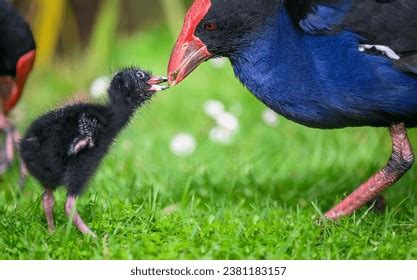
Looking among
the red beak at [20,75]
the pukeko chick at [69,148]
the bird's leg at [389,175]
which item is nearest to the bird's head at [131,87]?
the pukeko chick at [69,148]

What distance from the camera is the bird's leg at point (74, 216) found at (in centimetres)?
363

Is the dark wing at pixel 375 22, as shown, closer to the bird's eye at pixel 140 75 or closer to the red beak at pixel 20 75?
the bird's eye at pixel 140 75

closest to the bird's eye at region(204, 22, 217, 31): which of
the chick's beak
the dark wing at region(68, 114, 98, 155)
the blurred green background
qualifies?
the chick's beak

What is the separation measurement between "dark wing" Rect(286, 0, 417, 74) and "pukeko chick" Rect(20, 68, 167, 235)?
104 centimetres

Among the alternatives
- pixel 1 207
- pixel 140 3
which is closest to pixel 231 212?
pixel 1 207

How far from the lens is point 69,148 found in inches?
143

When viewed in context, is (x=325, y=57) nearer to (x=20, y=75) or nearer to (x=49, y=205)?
(x=49, y=205)

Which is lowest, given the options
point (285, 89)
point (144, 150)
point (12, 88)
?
point (144, 150)

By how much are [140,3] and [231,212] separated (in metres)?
5.74

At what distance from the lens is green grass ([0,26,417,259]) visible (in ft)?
11.7

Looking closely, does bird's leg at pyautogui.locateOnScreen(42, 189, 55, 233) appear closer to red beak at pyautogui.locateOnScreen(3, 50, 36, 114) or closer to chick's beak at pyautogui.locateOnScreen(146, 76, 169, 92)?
chick's beak at pyautogui.locateOnScreen(146, 76, 169, 92)

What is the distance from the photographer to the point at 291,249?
3.61 m

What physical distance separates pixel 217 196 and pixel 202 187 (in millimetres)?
142

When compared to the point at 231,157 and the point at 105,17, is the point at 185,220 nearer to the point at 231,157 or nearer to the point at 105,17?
the point at 231,157
